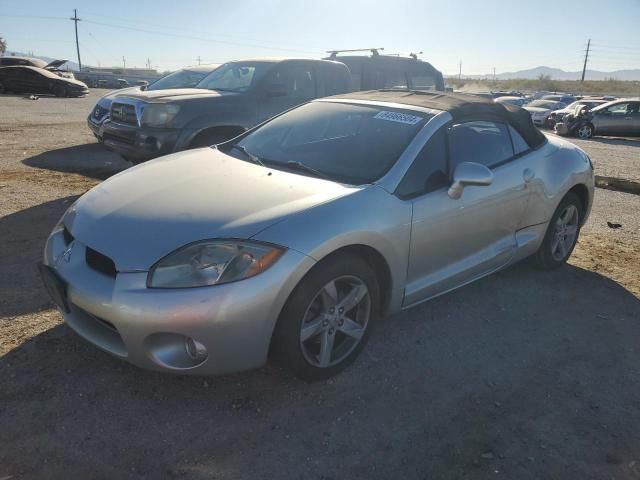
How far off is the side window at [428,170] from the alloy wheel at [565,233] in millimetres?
1721

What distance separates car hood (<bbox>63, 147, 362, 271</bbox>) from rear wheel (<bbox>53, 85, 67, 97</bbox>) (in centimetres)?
2515

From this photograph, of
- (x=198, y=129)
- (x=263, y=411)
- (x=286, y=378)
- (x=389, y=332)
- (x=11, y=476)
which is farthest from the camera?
→ (x=198, y=129)

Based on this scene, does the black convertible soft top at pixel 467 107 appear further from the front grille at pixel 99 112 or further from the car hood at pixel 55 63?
the car hood at pixel 55 63

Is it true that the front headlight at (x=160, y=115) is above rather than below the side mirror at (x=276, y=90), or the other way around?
below

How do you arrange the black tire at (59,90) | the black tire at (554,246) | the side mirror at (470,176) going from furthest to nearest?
the black tire at (59,90), the black tire at (554,246), the side mirror at (470,176)

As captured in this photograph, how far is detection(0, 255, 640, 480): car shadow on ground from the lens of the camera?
7.64ft

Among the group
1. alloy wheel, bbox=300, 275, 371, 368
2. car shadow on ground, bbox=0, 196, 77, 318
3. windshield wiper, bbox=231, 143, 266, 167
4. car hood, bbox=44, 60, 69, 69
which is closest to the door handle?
alloy wheel, bbox=300, 275, 371, 368

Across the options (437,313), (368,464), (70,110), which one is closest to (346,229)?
(368,464)

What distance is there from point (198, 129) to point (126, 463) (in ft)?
15.4

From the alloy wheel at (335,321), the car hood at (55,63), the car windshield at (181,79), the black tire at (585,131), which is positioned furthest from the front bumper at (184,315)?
the car hood at (55,63)

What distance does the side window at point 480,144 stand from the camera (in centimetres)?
362

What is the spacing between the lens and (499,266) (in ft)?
13.2

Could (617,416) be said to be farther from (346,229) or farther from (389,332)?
(346,229)

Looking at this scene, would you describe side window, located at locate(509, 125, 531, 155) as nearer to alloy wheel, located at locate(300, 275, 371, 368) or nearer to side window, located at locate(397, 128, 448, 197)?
side window, located at locate(397, 128, 448, 197)
